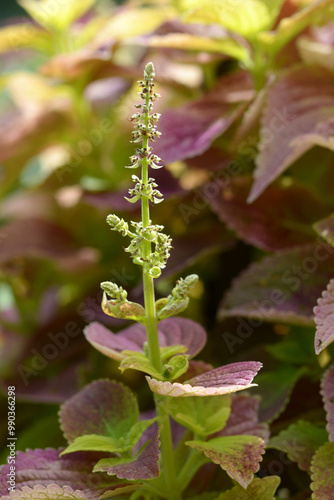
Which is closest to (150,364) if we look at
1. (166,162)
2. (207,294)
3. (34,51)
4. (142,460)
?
(142,460)

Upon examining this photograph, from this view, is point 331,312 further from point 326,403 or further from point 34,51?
point 34,51

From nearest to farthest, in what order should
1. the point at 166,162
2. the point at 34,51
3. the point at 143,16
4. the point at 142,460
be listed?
the point at 142,460 < the point at 166,162 < the point at 143,16 < the point at 34,51

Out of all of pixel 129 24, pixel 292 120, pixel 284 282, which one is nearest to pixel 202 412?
pixel 284 282

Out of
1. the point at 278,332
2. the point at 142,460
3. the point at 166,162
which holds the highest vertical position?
the point at 166,162

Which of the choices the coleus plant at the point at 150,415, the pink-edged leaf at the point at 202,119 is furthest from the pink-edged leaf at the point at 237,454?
the pink-edged leaf at the point at 202,119

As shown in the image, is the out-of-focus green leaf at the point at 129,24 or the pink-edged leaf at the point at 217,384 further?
the out-of-focus green leaf at the point at 129,24

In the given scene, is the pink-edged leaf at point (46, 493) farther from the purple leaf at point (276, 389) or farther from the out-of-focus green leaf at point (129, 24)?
the out-of-focus green leaf at point (129, 24)

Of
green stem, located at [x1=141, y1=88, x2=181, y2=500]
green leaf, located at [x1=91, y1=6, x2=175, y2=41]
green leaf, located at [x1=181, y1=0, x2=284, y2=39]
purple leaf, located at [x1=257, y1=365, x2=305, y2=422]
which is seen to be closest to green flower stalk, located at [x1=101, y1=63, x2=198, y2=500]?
green stem, located at [x1=141, y1=88, x2=181, y2=500]
